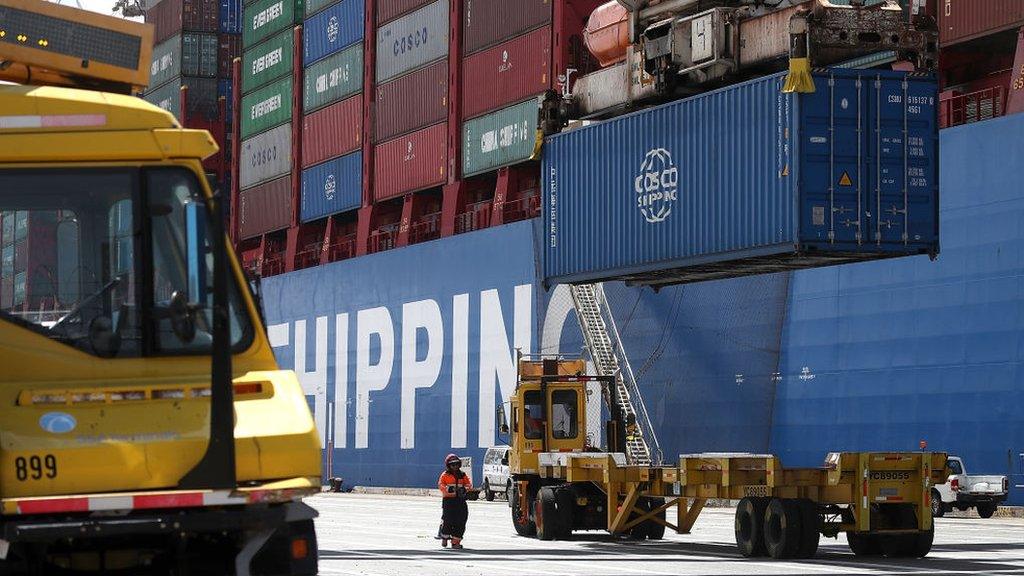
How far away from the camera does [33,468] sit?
8016mm

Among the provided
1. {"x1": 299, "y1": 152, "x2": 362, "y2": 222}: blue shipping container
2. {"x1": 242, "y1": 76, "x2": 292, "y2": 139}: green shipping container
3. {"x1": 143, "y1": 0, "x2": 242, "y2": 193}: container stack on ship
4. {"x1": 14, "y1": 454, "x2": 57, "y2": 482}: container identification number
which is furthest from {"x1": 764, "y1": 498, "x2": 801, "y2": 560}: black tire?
{"x1": 143, "y1": 0, "x2": 242, "y2": 193}: container stack on ship

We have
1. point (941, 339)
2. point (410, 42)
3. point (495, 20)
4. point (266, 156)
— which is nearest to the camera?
point (941, 339)

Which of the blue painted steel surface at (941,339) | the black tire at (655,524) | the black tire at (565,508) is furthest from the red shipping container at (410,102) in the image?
the black tire at (655,524)

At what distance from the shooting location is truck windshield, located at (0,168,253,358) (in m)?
8.59

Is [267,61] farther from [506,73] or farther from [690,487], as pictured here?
[690,487]

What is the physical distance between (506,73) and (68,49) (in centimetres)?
3906

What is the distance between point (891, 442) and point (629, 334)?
36.2 feet

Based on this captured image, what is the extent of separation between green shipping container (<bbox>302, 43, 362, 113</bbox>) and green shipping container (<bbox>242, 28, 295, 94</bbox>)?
5.08 feet

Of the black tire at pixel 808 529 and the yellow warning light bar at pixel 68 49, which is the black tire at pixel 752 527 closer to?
the black tire at pixel 808 529

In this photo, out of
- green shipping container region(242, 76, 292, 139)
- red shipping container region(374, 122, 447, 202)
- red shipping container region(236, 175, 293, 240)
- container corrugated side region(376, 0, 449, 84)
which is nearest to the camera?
red shipping container region(374, 122, 447, 202)

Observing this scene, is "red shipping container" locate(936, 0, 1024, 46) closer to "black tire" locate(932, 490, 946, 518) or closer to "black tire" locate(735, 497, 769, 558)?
"black tire" locate(932, 490, 946, 518)

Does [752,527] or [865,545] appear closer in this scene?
[752,527]

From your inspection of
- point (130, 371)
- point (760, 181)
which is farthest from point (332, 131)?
point (130, 371)

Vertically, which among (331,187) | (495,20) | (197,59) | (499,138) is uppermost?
(197,59)
